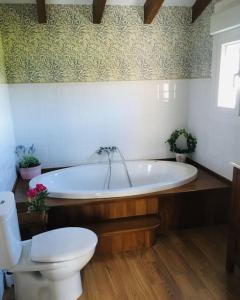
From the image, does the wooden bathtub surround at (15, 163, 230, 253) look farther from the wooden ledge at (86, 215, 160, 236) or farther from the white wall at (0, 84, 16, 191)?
the white wall at (0, 84, 16, 191)

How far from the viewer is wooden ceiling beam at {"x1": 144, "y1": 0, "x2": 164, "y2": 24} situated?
2.77 m

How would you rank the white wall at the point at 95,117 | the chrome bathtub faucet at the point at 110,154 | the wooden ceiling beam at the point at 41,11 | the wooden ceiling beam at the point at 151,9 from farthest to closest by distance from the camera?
the chrome bathtub faucet at the point at 110,154
the white wall at the point at 95,117
the wooden ceiling beam at the point at 151,9
the wooden ceiling beam at the point at 41,11

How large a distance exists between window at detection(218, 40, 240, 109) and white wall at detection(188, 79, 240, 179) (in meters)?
0.11

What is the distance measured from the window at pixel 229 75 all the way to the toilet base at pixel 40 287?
217 centimetres

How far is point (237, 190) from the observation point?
1.85m

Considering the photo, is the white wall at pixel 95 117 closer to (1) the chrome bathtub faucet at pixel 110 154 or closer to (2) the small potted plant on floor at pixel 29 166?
(1) the chrome bathtub faucet at pixel 110 154

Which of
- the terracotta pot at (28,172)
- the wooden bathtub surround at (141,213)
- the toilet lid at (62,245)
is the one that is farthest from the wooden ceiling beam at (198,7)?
the toilet lid at (62,245)

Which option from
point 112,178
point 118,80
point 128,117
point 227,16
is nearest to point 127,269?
point 112,178

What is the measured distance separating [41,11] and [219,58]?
6.30 ft

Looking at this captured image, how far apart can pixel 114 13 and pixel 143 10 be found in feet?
1.15

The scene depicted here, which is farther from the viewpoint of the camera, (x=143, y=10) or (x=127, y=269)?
(x=143, y=10)

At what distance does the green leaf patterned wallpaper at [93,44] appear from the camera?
2.88m

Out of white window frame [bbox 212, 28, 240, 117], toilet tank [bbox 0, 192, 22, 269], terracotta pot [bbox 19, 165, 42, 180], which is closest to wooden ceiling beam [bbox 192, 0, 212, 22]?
white window frame [bbox 212, 28, 240, 117]

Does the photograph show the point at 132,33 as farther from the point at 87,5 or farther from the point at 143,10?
the point at 87,5
